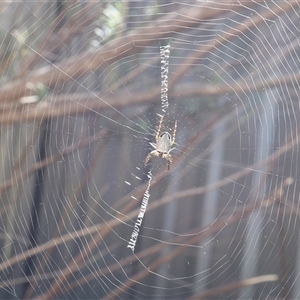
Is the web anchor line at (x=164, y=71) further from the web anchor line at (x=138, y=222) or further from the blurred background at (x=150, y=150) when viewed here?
the web anchor line at (x=138, y=222)

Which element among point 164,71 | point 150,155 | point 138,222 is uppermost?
point 164,71

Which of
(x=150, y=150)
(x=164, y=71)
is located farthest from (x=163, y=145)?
(x=164, y=71)

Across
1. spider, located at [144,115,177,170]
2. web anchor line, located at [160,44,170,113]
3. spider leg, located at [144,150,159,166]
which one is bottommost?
spider leg, located at [144,150,159,166]

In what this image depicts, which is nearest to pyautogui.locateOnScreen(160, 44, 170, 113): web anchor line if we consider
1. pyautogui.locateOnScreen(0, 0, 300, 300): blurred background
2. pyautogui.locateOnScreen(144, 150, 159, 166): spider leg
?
pyautogui.locateOnScreen(0, 0, 300, 300): blurred background

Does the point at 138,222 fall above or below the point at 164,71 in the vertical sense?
below

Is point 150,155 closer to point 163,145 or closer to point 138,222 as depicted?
point 163,145

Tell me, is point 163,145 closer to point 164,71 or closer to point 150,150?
point 150,150

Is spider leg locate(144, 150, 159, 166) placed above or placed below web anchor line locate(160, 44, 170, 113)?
below

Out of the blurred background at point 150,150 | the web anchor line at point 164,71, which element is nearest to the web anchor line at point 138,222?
the blurred background at point 150,150

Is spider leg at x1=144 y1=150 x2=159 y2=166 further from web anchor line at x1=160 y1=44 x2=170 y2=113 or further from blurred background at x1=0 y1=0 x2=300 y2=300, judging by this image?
web anchor line at x1=160 y1=44 x2=170 y2=113
